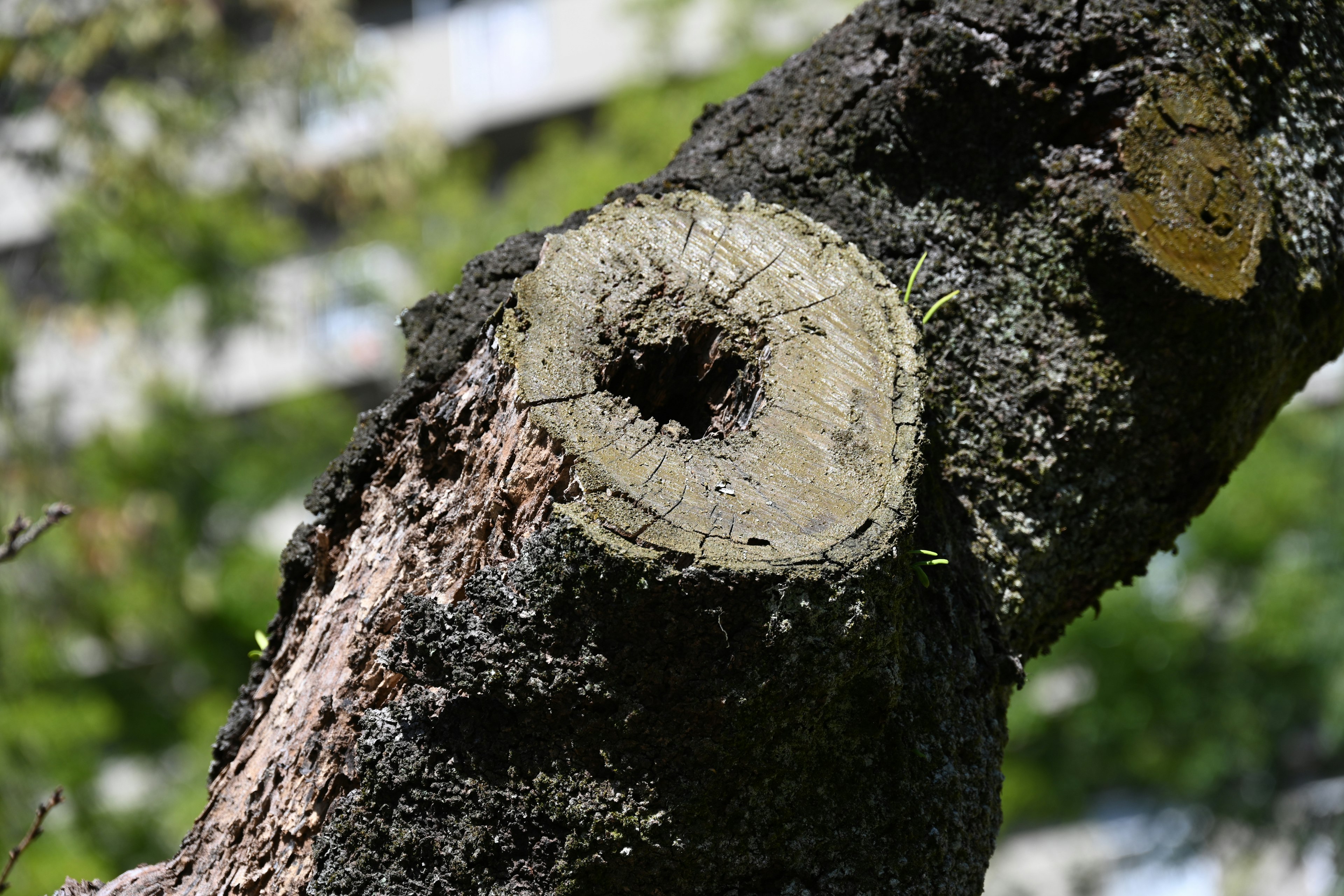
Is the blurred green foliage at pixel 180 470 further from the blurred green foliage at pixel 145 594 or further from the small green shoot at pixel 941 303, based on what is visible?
the small green shoot at pixel 941 303

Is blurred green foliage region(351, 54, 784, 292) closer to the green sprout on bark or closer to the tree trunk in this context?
the tree trunk

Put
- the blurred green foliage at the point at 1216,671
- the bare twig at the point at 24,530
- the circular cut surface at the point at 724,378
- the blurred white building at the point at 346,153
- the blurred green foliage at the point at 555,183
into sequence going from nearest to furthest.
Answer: the circular cut surface at the point at 724,378, the bare twig at the point at 24,530, the blurred green foliage at the point at 1216,671, the blurred green foliage at the point at 555,183, the blurred white building at the point at 346,153

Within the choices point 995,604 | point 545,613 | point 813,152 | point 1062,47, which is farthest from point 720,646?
point 1062,47

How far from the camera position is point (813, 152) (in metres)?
2.12

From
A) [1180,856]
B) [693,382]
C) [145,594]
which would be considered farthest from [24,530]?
[1180,856]

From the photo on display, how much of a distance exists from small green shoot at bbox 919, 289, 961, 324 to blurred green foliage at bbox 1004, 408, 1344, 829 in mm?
8921

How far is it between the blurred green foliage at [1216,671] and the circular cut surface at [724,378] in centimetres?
921

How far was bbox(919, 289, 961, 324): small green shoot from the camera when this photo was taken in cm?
202

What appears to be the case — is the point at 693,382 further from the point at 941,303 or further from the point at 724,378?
the point at 941,303

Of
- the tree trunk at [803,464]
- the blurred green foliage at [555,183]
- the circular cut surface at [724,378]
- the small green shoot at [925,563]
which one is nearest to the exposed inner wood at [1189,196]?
the tree trunk at [803,464]

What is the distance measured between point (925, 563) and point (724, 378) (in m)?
0.38

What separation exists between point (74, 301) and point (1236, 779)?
11.4m

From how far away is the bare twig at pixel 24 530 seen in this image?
2.50 m

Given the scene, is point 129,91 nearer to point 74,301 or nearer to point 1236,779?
point 74,301
